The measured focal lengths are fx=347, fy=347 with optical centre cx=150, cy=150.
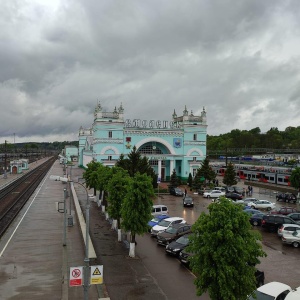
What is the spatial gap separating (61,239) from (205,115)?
50802 mm

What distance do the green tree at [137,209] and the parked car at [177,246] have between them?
1.79 m

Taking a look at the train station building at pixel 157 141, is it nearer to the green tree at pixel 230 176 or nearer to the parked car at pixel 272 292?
the green tree at pixel 230 176

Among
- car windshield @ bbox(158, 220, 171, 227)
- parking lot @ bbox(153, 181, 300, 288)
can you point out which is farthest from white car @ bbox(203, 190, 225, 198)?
car windshield @ bbox(158, 220, 171, 227)

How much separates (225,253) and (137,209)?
9.71 m

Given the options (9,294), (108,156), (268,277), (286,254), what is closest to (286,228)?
(286,254)

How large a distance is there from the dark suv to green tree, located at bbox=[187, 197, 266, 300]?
645 inches

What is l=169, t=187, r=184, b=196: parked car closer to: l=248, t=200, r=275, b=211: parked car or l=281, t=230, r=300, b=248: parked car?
l=248, t=200, r=275, b=211: parked car

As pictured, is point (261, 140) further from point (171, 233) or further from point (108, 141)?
point (171, 233)

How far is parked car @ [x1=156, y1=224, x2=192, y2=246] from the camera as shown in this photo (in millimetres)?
22969

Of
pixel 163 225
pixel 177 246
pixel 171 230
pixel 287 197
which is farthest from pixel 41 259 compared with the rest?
pixel 287 197

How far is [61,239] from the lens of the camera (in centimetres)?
2434

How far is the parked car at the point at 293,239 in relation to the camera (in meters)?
23.1

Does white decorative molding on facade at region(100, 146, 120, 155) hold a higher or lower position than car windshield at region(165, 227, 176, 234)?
higher

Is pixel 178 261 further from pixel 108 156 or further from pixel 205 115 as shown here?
pixel 205 115
